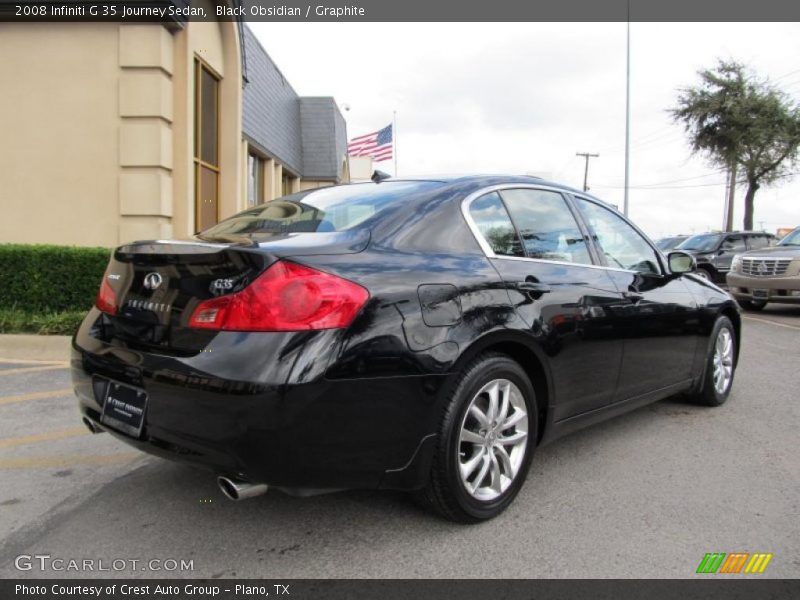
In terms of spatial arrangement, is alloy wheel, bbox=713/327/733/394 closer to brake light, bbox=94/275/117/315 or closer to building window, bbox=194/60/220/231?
brake light, bbox=94/275/117/315

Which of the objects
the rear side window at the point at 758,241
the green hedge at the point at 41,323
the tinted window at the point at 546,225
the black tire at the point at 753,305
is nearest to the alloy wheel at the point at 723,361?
the tinted window at the point at 546,225

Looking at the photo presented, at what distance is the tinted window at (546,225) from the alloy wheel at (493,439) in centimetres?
80

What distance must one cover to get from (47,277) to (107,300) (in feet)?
17.5

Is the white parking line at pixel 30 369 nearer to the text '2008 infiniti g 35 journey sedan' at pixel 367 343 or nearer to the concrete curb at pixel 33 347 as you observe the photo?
the concrete curb at pixel 33 347

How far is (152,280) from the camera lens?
8.63ft

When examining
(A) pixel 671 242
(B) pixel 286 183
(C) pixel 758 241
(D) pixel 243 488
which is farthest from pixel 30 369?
(A) pixel 671 242

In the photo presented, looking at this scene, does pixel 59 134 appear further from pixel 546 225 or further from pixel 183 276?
pixel 546 225

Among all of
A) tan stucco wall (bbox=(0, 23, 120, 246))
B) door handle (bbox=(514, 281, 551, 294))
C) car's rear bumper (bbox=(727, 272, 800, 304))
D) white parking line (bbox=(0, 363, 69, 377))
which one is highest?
tan stucco wall (bbox=(0, 23, 120, 246))

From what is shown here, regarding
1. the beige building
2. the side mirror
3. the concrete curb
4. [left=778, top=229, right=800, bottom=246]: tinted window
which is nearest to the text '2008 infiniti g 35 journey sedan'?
the side mirror

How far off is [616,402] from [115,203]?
24.6 ft

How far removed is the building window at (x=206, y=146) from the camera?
1015 cm
